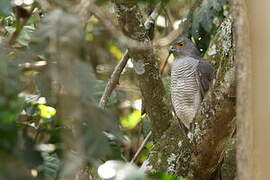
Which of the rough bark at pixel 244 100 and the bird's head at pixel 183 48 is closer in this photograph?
the rough bark at pixel 244 100

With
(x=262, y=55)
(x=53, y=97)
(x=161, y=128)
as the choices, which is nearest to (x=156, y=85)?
(x=161, y=128)

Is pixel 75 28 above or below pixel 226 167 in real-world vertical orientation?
above

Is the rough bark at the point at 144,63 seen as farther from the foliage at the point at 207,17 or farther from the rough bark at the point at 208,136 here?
the foliage at the point at 207,17

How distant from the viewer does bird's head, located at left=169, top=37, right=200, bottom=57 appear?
568cm

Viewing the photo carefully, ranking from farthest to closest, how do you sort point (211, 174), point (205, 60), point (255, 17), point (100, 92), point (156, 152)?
point (205, 60), point (100, 92), point (156, 152), point (211, 174), point (255, 17)

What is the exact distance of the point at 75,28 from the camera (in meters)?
1.91

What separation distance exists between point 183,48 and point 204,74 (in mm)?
769

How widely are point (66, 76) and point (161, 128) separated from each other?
8.65ft

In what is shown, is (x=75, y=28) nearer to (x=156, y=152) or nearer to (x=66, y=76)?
(x=66, y=76)

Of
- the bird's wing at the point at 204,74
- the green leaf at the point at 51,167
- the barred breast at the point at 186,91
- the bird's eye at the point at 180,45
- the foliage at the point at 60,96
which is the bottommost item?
the barred breast at the point at 186,91

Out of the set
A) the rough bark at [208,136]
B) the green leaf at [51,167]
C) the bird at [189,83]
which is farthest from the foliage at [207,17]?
the green leaf at [51,167]

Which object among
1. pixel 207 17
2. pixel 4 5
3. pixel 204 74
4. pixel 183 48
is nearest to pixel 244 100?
pixel 4 5

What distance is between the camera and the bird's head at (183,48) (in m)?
5.68

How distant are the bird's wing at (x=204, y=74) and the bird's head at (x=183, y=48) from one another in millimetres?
498
